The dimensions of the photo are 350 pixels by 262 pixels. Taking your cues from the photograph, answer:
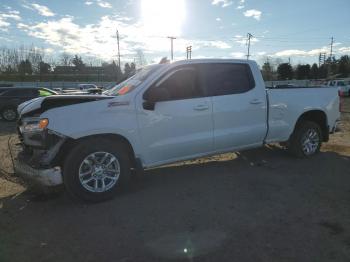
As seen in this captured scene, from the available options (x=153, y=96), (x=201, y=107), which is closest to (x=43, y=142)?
(x=153, y=96)

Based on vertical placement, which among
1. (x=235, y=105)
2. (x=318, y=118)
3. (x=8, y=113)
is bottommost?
(x=8, y=113)

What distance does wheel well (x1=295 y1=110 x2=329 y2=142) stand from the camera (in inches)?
286

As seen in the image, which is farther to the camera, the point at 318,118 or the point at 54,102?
the point at 318,118

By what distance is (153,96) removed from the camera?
5109 mm

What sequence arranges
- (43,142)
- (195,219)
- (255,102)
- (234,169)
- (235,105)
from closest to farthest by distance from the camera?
(195,219) → (43,142) → (235,105) → (255,102) → (234,169)

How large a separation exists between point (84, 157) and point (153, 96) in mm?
1286

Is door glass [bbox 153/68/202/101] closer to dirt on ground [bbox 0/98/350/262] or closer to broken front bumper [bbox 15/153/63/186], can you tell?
dirt on ground [bbox 0/98/350/262]

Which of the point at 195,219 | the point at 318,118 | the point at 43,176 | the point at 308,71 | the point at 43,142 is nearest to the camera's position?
the point at 195,219

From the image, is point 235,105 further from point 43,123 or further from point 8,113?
point 8,113

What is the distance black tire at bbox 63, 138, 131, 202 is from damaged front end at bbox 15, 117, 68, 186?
140 millimetres

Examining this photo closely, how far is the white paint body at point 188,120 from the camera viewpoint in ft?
15.6

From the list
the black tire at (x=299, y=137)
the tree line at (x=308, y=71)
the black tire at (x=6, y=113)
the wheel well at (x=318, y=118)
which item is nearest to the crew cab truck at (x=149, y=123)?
the black tire at (x=299, y=137)

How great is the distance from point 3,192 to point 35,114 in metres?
1.67

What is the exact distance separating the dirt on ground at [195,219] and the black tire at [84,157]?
156 mm
